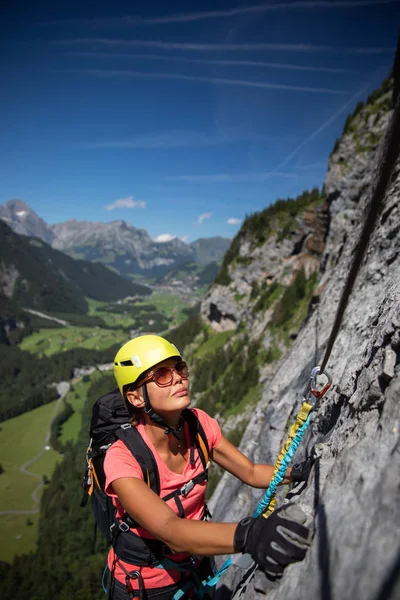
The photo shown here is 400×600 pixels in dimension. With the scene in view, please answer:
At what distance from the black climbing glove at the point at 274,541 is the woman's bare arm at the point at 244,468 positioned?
56.8 inches

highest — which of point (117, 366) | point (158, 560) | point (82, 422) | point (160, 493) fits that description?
point (117, 366)

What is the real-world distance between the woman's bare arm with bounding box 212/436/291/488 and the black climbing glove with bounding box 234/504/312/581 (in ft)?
4.74

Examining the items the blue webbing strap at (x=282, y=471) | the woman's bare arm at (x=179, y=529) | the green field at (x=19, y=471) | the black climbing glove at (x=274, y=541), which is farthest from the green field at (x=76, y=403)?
the black climbing glove at (x=274, y=541)

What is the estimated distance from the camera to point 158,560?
410cm

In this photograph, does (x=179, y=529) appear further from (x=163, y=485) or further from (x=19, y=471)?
(x=19, y=471)

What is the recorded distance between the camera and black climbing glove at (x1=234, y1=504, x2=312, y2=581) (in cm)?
273

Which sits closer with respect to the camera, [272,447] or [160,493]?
[160,493]

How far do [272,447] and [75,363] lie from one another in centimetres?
19619

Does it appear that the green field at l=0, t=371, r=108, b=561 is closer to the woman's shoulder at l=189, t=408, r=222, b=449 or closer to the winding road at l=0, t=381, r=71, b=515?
the winding road at l=0, t=381, r=71, b=515

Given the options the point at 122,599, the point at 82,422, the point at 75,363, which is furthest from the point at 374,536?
the point at 75,363

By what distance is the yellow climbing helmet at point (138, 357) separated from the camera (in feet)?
13.5

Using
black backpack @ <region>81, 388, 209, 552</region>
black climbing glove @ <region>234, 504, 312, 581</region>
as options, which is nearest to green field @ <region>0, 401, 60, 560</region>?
black backpack @ <region>81, 388, 209, 552</region>

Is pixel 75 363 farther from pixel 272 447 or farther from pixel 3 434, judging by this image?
pixel 272 447

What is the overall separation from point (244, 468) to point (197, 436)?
77 centimetres
